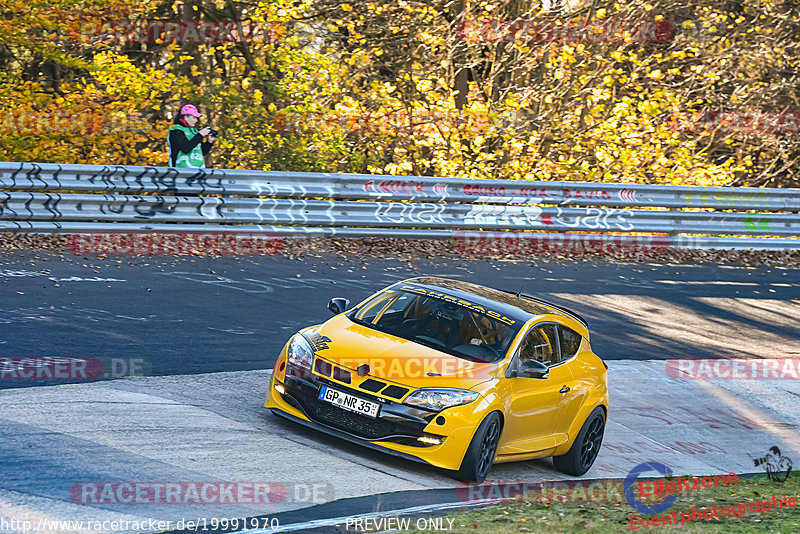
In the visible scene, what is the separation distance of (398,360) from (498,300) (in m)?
1.54

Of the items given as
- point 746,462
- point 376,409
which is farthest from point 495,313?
point 746,462

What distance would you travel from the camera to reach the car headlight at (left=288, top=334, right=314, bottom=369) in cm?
834

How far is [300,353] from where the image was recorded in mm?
8469

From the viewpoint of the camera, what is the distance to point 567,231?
1812 centimetres

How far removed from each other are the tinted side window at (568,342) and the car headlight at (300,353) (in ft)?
7.68

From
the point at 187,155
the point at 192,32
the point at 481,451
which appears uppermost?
the point at 192,32

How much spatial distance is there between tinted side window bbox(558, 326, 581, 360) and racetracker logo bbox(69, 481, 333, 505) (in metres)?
2.98

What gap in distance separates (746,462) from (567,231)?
8061 mm

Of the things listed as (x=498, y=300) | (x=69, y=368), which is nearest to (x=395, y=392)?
(x=498, y=300)

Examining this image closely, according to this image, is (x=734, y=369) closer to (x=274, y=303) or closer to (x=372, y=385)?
(x=274, y=303)

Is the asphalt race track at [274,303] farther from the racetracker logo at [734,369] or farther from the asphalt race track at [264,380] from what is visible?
the racetracker logo at [734,369]

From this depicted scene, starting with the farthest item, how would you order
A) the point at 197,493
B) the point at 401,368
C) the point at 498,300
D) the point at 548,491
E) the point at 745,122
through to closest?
the point at 745,122 < the point at 498,300 < the point at 548,491 < the point at 401,368 < the point at 197,493

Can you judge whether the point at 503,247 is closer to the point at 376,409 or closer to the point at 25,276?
the point at 25,276

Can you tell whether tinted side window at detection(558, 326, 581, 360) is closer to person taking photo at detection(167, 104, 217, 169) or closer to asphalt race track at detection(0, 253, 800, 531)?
asphalt race track at detection(0, 253, 800, 531)
